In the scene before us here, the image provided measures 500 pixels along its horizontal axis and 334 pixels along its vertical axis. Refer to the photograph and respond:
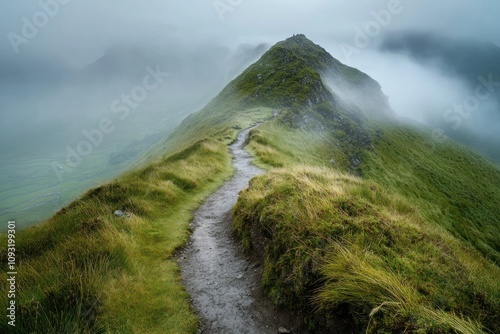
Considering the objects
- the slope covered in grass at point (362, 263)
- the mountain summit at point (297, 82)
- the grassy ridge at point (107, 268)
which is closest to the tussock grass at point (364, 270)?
the slope covered in grass at point (362, 263)

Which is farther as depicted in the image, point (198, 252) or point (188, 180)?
point (188, 180)

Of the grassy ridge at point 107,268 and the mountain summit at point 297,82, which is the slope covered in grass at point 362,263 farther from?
the mountain summit at point 297,82

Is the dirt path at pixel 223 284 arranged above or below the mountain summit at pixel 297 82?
below

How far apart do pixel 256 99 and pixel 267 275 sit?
7384 centimetres

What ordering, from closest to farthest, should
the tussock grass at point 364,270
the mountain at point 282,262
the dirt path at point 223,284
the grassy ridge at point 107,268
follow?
the tussock grass at point 364,270
the mountain at point 282,262
the grassy ridge at point 107,268
the dirt path at point 223,284

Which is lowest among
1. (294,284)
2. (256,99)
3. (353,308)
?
(294,284)

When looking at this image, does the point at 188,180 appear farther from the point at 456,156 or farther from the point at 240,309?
the point at 456,156

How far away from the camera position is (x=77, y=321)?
202 inches

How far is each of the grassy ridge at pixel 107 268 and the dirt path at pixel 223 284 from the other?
16.2 inches

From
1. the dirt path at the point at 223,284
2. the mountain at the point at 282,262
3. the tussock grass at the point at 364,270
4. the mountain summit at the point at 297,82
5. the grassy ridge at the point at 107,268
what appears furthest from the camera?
the mountain summit at the point at 297,82

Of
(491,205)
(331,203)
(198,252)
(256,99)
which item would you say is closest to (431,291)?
(331,203)

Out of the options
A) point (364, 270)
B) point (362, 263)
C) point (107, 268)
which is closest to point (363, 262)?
point (362, 263)

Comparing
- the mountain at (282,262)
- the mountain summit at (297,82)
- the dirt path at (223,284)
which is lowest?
the dirt path at (223,284)

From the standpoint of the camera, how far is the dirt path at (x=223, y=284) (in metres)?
6.31
